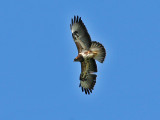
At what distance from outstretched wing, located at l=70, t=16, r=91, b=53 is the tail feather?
0.96 feet

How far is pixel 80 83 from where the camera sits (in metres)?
24.7

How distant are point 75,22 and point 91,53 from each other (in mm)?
1514

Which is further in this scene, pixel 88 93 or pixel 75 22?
pixel 88 93

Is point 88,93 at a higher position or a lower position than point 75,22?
Result: lower

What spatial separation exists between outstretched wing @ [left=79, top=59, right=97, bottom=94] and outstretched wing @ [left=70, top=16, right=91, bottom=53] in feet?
2.78

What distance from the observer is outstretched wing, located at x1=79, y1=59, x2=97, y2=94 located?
23.9 m

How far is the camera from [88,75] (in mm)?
24328

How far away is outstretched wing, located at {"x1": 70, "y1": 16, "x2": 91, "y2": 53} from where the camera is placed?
75.5ft

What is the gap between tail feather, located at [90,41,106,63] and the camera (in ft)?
76.7

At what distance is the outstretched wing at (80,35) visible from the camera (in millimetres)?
23006

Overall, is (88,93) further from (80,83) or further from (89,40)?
(89,40)

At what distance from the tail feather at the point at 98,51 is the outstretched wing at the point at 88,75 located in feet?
1.04

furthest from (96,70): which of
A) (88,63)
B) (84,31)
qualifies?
(84,31)

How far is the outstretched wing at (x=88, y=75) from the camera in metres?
23.9
